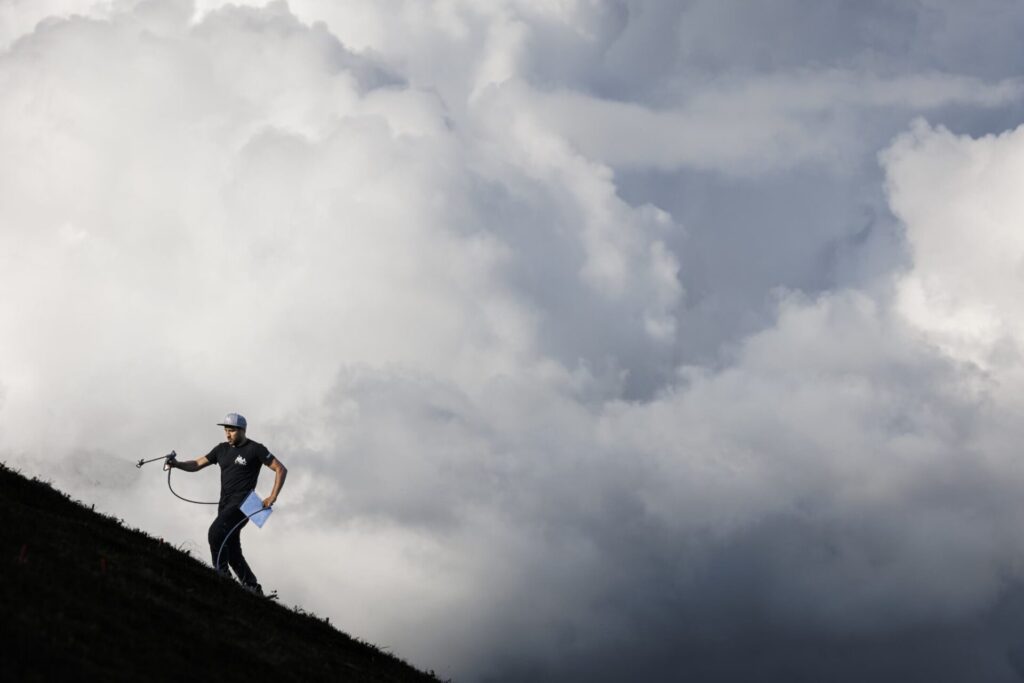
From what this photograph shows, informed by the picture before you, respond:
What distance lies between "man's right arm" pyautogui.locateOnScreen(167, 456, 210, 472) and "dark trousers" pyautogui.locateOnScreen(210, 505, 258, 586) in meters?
1.18

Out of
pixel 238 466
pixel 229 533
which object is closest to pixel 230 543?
pixel 229 533

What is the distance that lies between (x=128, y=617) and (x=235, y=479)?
929 centimetres

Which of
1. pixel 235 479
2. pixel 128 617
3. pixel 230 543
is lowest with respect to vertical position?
pixel 128 617

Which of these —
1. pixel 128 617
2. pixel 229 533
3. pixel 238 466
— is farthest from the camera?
pixel 238 466

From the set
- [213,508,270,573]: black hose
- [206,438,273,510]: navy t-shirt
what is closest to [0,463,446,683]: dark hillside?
[213,508,270,573]: black hose

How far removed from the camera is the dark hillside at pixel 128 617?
13.1 metres

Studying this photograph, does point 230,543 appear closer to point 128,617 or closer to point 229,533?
point 229,533

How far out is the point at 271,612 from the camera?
2173cm

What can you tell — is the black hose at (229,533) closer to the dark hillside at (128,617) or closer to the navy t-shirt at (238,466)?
the navy t-shirt at (238,466)

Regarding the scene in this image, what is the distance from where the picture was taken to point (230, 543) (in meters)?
24.2

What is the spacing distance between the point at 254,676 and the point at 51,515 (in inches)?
281

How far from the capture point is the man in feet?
79.0

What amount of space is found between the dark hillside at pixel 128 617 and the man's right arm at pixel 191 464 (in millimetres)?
1824

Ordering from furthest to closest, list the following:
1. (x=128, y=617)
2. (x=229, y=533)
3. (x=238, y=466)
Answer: (x=238, y=466), (x=229, y=533), (x=128, y=617)
